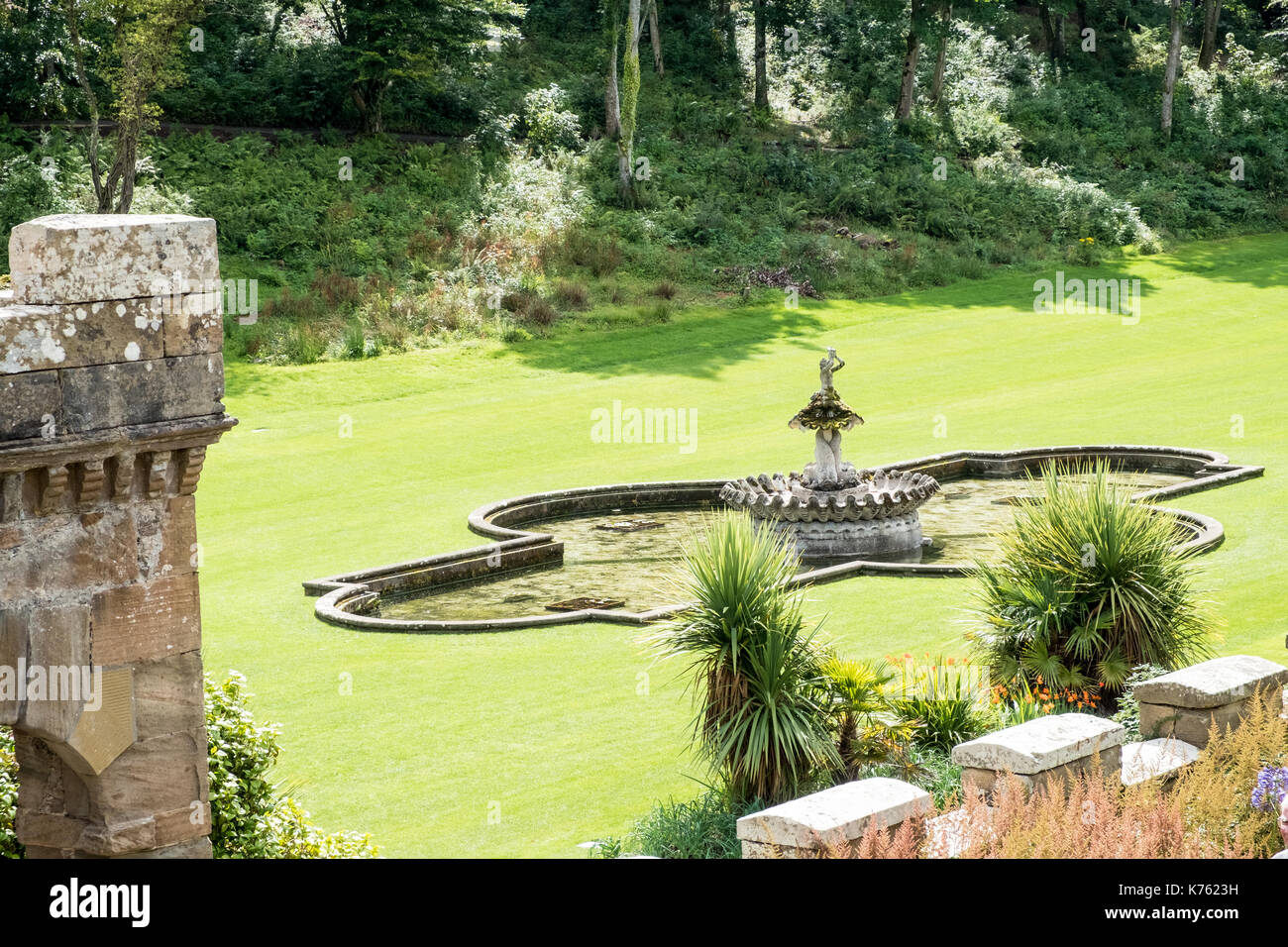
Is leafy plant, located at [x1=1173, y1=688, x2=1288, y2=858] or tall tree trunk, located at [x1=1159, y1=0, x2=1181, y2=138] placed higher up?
tall tree trunk, located at [x1=1159, y1=0, x2=1181, y2=138]

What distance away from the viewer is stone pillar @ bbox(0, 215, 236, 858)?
9773 mm

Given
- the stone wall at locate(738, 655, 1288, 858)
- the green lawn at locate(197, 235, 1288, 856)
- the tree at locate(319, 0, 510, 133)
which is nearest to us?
the stone wall at locate(738, 655, 1288, 858)

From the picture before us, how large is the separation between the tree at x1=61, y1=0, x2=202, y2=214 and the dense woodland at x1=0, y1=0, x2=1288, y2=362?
4.2 inches

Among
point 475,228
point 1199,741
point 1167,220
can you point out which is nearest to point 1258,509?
point 1199,741

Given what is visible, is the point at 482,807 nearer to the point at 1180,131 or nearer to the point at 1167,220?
the point at 1167,220

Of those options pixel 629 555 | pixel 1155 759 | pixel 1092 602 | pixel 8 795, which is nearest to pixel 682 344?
pixel 629 555

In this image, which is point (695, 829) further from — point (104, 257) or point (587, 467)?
point (587, 467)

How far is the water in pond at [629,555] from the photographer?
2041cm

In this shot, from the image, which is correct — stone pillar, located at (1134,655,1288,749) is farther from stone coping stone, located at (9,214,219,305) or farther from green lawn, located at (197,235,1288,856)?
stone coping stone, located at (9,214,219,305)

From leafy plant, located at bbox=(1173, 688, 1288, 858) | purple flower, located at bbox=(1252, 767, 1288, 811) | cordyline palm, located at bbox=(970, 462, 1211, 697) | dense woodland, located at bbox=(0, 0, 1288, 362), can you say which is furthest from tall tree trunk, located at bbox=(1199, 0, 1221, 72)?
purple flower, located at bbox=(1252, 767, 1288, 811)

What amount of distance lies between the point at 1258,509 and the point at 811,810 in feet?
51.6

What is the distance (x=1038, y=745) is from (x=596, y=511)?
15.4 metres

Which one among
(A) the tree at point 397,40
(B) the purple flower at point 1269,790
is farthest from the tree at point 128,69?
(B) the purple flower at point 1269,790

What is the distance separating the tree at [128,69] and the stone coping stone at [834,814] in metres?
A: 29.7
